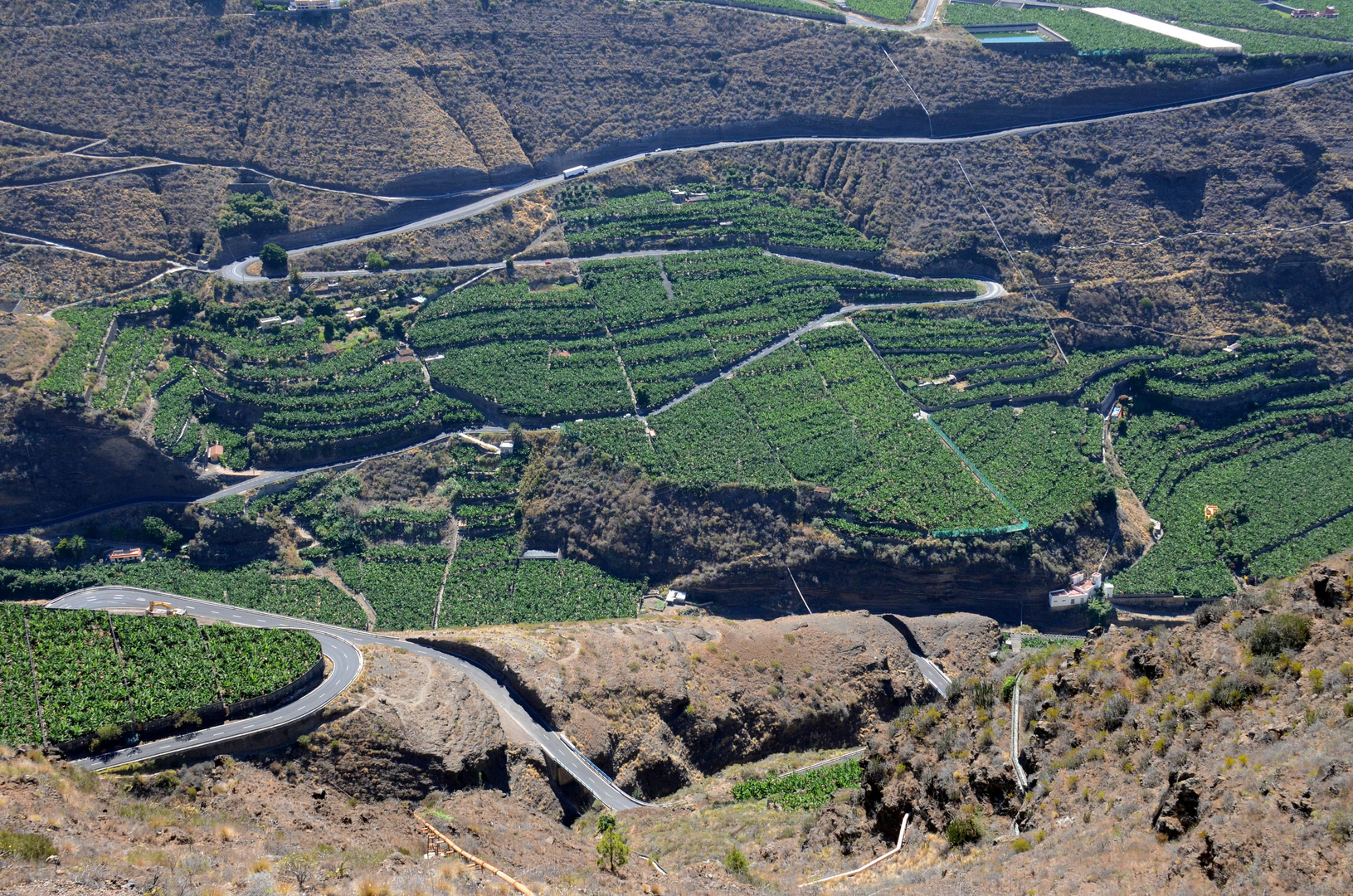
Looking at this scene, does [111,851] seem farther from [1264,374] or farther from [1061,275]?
[1264,374]

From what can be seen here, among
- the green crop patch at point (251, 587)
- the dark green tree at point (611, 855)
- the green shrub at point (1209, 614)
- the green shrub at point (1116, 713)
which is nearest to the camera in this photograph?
the green shrub at point (1116, 713)

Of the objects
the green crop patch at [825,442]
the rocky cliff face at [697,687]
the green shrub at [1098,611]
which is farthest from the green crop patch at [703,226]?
the rocky cliff face at [697,687]

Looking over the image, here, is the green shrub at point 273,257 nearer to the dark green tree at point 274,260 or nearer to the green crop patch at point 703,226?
the dark green tree at point 274,260

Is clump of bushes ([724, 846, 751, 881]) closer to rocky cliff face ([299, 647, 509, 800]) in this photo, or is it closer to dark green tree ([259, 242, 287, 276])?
rocky cliff face ([299, 647, 509, 800])

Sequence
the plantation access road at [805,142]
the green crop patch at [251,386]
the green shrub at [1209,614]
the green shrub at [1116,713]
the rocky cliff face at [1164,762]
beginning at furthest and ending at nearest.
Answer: the plantation access road at [805,142], the green crop patch at [251,386], the green shrub at [1209,614], the green shrub at [1116,713], the rocky cliff face at [1164,762]

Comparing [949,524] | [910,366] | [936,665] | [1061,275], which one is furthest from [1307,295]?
[936,665]

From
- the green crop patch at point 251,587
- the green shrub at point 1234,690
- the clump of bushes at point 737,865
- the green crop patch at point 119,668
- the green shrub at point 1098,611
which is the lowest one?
the green crop patch at point 251,587
